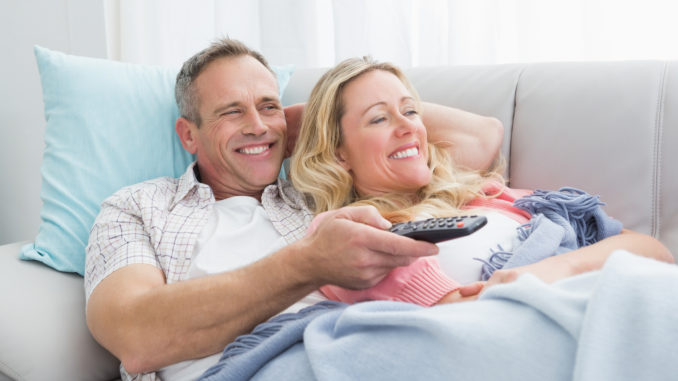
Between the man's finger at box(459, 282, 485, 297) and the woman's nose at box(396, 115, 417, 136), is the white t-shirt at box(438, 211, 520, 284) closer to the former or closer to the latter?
the man's finger at box(459, 282, 485, 297)

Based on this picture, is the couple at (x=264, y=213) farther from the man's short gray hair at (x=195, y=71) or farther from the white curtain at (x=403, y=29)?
the white curtain at (x=403, y=29)

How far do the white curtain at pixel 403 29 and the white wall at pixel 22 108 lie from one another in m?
0.33

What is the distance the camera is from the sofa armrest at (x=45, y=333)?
0.95 meters

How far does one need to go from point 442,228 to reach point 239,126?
72 centimetres

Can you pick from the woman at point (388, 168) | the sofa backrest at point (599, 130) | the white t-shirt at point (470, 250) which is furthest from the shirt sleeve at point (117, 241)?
the sofa backrest at point (599, 130)

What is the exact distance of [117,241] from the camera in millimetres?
1070

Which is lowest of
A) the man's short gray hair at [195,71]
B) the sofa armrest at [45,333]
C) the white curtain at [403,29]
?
the sofa armrest at [45,333]

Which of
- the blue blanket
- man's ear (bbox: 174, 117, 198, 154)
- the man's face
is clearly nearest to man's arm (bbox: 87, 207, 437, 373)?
the blue blanket

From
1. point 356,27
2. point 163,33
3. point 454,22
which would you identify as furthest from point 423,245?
point 163,33

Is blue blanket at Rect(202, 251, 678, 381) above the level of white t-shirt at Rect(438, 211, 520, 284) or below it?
above

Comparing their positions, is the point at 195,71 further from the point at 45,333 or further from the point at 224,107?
the point at 45,333

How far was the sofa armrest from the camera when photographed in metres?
0.95

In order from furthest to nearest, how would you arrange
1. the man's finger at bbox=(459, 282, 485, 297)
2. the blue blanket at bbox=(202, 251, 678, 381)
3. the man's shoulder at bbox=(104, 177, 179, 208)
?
the man's shoulder at bbox=(104, 177, 179, 208) → the man's finger at bbox=(459, 282, 485, 297) → the blue blanket at bbox=(202, 251, 678, 381)

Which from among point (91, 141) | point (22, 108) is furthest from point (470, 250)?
point (22, 108)
